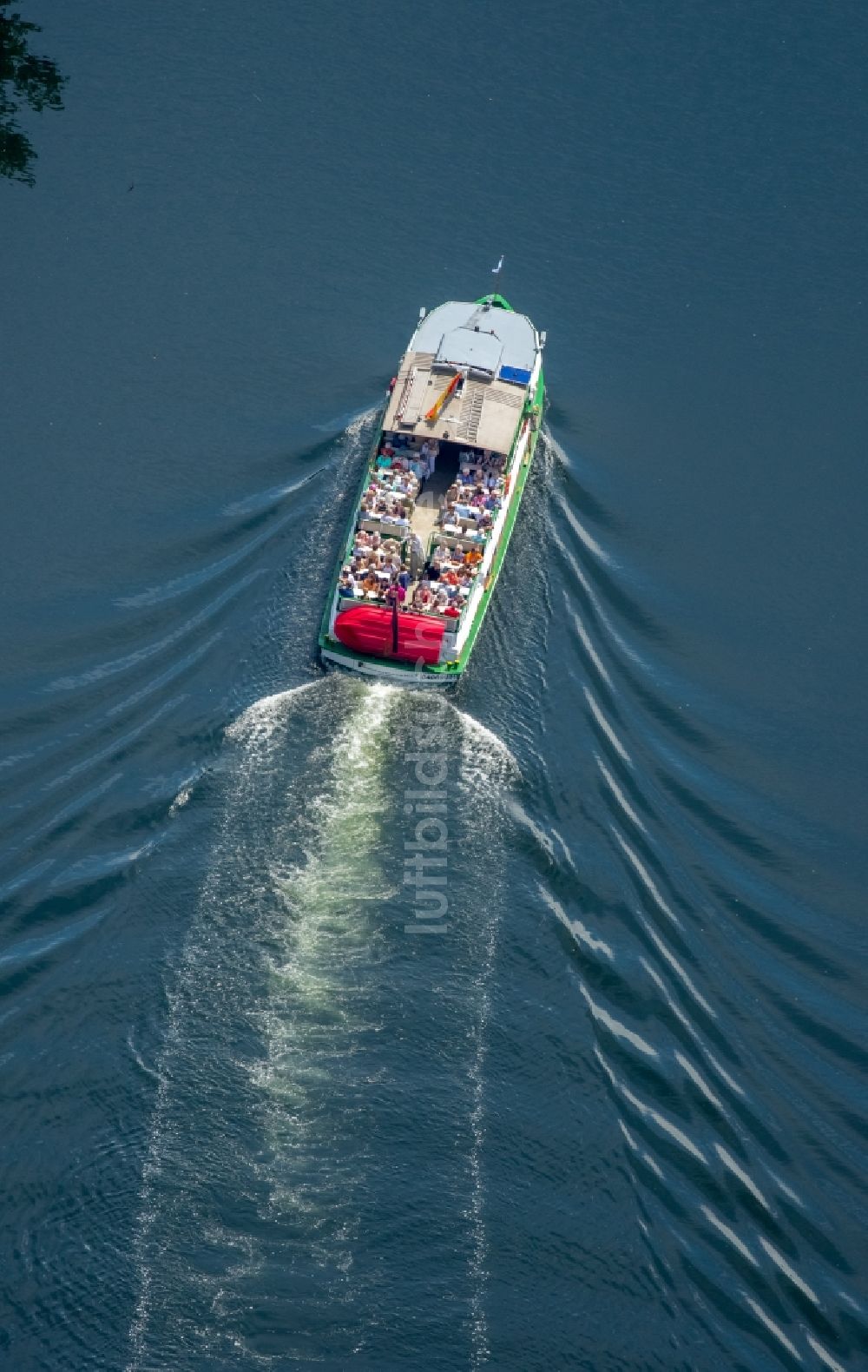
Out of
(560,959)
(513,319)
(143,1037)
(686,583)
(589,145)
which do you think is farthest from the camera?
(589,145)

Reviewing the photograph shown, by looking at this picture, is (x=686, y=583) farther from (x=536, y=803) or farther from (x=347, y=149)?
(x=347, y=149)

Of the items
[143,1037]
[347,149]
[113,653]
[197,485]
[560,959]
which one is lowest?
[143,1037]

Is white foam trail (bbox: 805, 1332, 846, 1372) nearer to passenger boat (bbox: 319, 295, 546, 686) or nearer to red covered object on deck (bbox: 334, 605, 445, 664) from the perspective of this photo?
passenger boat (bbox: 319, 295, 546, 686)

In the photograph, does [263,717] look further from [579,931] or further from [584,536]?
[584,536]

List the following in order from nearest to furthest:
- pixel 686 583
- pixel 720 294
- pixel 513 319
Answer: pixel 686 583, pixel 513 319, pixel 720 294

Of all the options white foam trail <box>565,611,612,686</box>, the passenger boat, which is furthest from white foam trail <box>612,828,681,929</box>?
the passenger boat

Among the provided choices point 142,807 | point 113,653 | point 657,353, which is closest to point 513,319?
point 657,353

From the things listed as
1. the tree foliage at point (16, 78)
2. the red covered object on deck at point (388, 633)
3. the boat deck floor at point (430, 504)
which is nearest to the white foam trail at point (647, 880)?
the red covered object on deck at point (388, 633)
